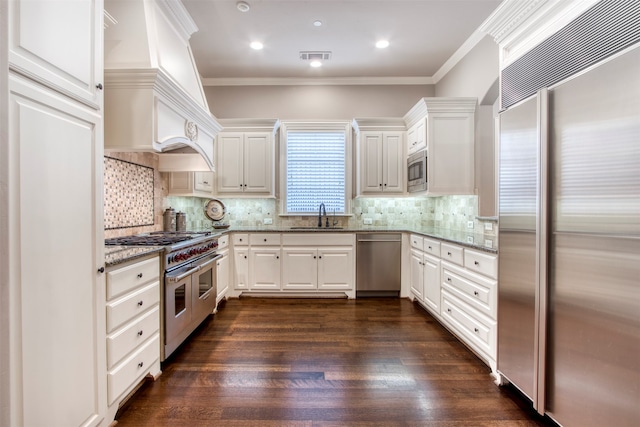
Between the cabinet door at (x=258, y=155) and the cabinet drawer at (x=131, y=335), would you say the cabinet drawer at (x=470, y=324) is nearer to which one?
the cabinet drawer at (x=131, y=335)

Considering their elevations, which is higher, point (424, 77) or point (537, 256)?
point (424, 77)

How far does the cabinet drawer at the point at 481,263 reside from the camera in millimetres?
2029

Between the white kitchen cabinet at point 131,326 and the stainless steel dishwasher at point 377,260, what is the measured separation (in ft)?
8.22

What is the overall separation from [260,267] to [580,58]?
11.7ft

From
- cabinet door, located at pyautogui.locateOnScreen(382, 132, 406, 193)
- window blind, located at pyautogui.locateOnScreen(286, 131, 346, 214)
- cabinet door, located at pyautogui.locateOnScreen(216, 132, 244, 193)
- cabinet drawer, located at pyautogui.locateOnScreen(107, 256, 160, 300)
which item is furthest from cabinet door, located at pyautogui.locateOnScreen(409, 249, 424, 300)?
cabinet drawer, located at pyautogui.locateOnScreen(107, 256, 160, 300)

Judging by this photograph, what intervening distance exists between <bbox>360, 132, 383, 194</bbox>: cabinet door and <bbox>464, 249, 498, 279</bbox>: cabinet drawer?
1.88 m

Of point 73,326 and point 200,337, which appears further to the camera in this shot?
point 200,337

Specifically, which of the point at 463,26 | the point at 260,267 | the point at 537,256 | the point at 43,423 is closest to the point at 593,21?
the point at 537,256

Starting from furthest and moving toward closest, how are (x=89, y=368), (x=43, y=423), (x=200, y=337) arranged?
(x=200, y=337) < (x=89, y=368) < (x=43, y=423)

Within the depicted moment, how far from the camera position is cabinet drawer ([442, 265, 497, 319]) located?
2061mm

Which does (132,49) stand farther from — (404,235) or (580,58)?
(404,235)

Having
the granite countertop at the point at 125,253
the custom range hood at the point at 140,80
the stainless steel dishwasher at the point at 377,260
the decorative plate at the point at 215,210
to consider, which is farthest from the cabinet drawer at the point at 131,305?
the stainless steel dishwasher at the point at 377,260

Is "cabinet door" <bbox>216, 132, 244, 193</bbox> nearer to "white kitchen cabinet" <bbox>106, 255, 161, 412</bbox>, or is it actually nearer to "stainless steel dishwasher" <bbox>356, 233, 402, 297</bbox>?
"stainless steel dishwasher" <bbox>356, 233, 402, 297</bbox>

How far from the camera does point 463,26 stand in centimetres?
305
